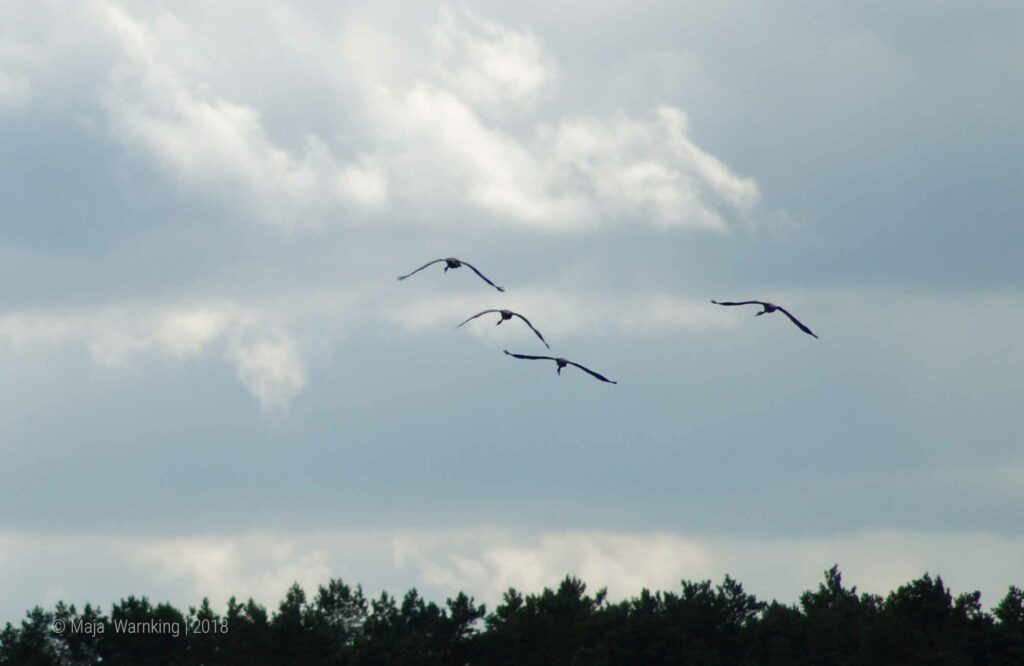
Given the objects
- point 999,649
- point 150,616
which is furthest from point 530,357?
point 150,616

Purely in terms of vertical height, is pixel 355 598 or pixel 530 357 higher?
pixel 355 598

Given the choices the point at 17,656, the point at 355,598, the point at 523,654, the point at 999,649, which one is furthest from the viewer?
the point at 355,598

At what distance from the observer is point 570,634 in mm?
141625

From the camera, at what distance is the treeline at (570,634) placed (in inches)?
5202

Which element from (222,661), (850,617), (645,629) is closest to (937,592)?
(850,617)

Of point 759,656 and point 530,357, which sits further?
point 759,656

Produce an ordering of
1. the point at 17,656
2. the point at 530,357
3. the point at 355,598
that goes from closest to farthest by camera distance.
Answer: the point at 530,357 → the point at 17,656 → the point at 355,598

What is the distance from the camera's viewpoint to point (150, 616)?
475 ft

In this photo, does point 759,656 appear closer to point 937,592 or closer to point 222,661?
point 937,592

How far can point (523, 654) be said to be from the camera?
140000 millimetres

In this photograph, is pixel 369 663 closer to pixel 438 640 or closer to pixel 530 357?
pixel 438 640

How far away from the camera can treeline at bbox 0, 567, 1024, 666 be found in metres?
132

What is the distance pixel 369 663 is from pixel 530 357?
8262cm

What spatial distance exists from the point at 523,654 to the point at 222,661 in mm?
19576
